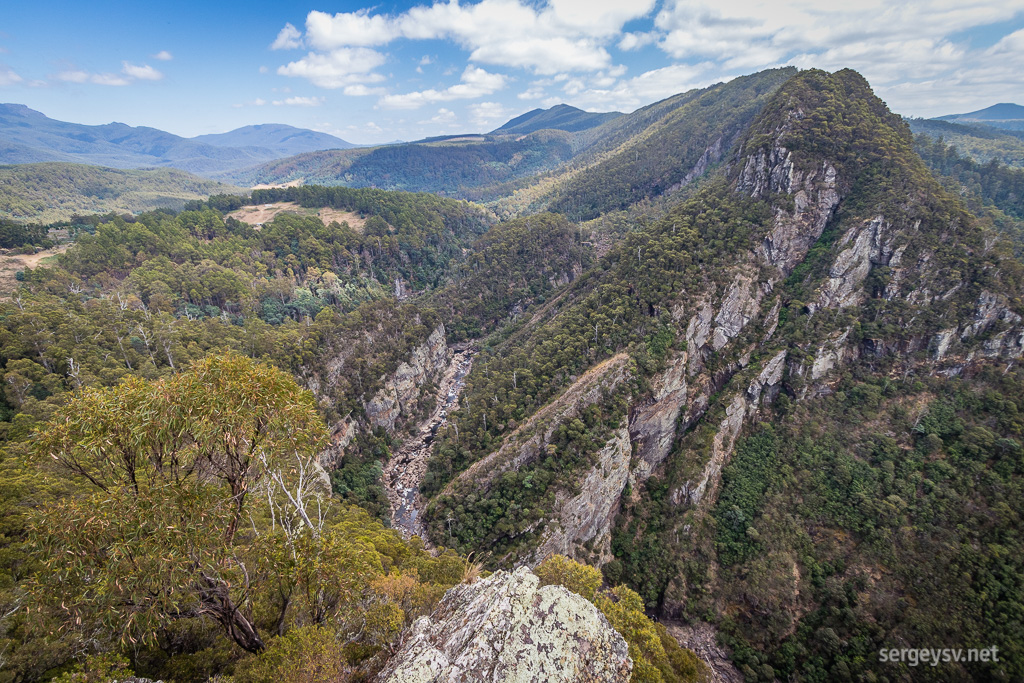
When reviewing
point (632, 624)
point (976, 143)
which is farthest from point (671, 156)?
point (632, 624)

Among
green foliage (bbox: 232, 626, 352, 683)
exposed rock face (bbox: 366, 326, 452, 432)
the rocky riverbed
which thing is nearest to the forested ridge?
green foliage (bbox: 232, 626, 352, 683)

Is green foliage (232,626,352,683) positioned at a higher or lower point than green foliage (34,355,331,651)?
lower

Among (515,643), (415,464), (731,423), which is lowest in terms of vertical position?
(415,464)

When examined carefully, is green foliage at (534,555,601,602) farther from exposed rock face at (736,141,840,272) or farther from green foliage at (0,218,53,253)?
green foliage at (0,218,53,253)

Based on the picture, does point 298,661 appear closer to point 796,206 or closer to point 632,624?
point 632,624

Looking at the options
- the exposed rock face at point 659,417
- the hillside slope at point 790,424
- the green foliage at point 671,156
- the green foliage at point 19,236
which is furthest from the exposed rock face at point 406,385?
the green foliage at point 671,156

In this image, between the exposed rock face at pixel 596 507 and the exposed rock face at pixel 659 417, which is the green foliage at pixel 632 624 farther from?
the exposed rock face at pixel 659 417
